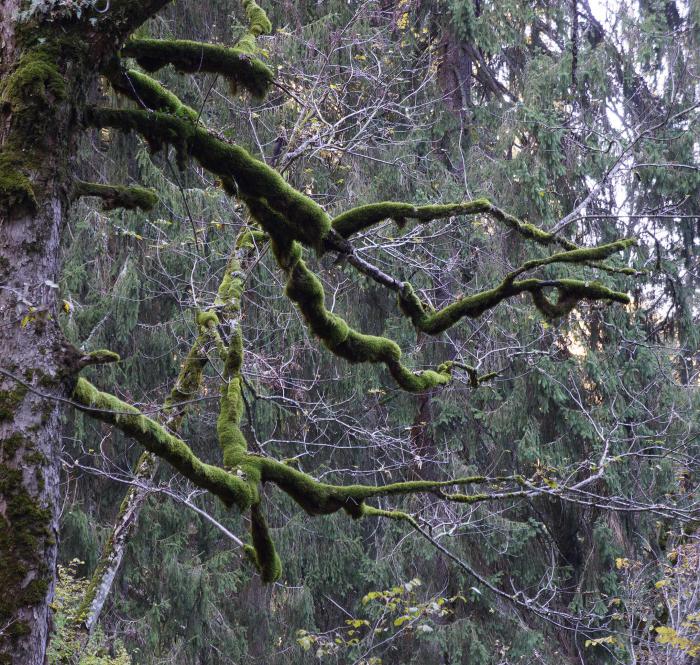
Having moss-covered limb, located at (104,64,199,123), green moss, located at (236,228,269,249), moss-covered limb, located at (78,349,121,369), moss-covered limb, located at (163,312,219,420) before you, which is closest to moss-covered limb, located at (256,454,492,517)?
moss-covered limb, located at (78,349,121,369)

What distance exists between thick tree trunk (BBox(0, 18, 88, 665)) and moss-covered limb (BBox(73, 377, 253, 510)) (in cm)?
28

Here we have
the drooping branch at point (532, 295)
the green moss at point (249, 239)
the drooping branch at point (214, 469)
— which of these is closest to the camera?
the drooping branch at point (214, 469)

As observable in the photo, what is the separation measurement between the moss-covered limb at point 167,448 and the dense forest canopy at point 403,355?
1.10 m

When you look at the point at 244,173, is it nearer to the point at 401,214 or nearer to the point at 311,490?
the point at 401,214

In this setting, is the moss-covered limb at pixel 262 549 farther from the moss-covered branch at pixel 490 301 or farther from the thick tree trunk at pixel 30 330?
the moss-covered branch at pixel 490 301

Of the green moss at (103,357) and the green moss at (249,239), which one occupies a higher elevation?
the green moss at (249,239)

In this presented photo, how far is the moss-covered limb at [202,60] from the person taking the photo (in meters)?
3.34

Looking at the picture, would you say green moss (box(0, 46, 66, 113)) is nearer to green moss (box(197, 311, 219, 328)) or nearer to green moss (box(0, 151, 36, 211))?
green moss (box(0, 151, 36, 211))

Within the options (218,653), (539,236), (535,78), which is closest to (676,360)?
(535,78)

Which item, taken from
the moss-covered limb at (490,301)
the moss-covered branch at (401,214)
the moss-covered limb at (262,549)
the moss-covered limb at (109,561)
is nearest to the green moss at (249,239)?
the moss-covered limb at (109,561)

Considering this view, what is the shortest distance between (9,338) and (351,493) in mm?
Result: 1648

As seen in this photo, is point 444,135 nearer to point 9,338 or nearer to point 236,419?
point 236,419

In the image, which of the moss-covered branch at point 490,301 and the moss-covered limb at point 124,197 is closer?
the moss-covered limb at point 124,197

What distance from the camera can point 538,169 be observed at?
35.2ft
